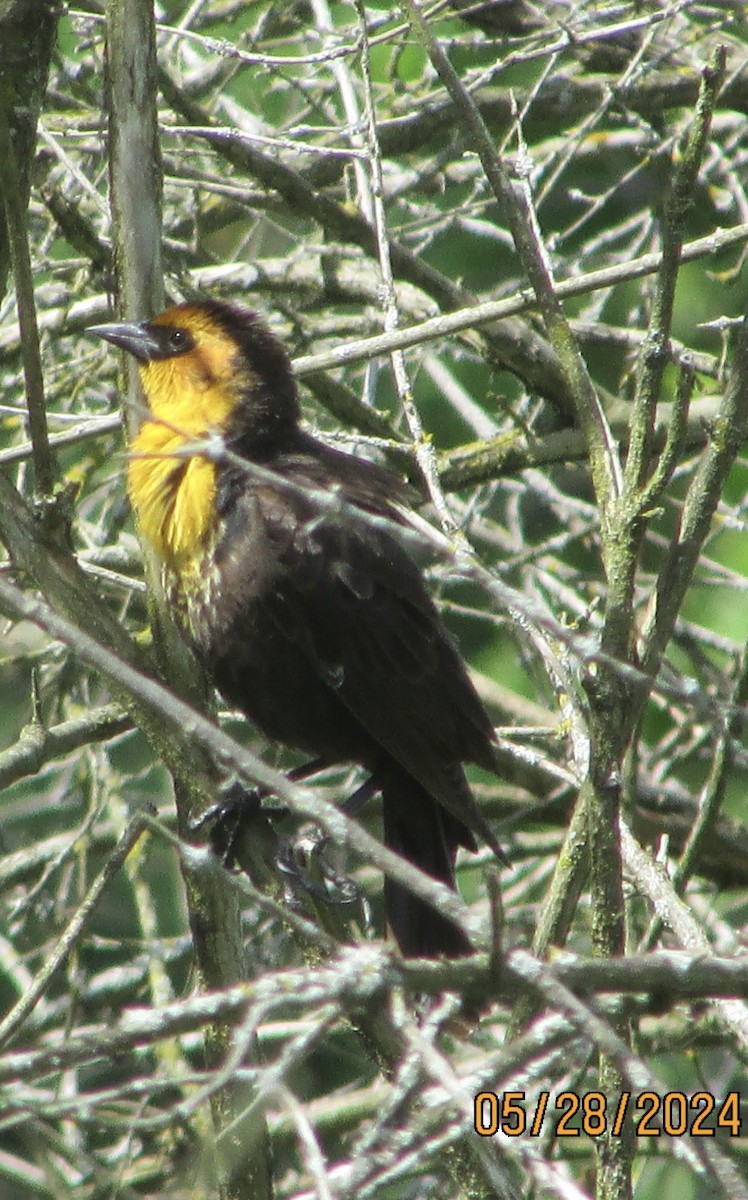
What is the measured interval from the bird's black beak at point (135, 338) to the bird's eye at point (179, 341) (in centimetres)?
5

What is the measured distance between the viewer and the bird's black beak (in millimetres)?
3798

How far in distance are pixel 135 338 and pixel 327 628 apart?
36.6 inches

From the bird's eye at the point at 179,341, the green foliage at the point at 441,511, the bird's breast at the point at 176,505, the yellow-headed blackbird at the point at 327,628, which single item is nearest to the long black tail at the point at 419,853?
the yellow-headed blackbird at the point at 327,628

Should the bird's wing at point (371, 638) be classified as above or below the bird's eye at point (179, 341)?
below

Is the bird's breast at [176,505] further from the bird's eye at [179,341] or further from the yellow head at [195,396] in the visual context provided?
the bird's eye at [179,341]

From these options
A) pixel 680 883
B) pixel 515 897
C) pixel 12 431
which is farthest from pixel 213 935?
pixel 12 431

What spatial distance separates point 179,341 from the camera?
409cm

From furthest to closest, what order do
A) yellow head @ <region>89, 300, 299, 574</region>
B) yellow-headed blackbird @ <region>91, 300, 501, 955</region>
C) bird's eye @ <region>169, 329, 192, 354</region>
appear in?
bird's eye @ <region>169, 329, 192, 354</region>, yellow head @ <region>89, 300, 299, 574</region>, yellow-headed blackbird @ <region>91, 300, 501, 955</region>

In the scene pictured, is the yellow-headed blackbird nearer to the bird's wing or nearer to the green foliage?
the bird's wing

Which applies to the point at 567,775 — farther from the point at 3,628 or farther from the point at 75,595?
the point at 3,628

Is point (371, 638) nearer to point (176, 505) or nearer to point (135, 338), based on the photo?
point (176, 505)

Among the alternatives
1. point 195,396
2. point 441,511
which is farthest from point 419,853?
point 195,396

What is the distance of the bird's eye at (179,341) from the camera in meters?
4.05

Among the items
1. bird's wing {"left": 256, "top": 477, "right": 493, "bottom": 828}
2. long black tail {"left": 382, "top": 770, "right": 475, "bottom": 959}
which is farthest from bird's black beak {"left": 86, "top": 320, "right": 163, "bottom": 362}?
long black tail {"left": 382, "top": 770, "right": 475, "bottom": 959}
